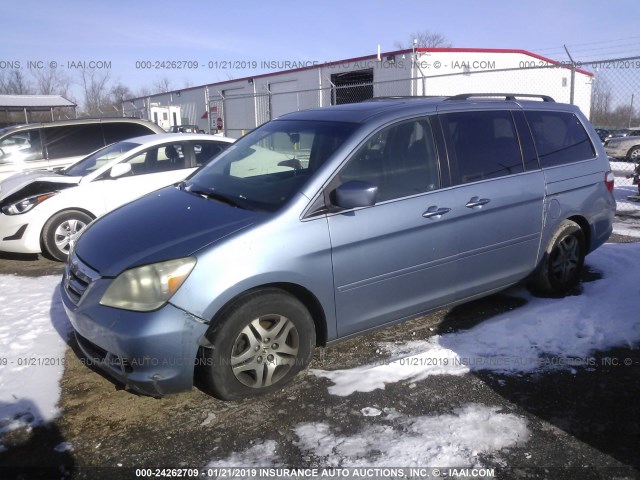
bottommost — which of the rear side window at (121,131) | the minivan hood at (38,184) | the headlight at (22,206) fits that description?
the headlight at (22,206)

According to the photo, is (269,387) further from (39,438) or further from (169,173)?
(169,173)

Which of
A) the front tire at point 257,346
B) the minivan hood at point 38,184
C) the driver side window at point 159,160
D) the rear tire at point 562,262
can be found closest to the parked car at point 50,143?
the minivan hood at point 38,184

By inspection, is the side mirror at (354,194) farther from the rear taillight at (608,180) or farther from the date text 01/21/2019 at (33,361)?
the rear taillight at (608,180)

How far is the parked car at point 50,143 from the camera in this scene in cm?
887

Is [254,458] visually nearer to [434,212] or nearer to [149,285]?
[149,285]

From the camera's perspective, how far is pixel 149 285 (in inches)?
117

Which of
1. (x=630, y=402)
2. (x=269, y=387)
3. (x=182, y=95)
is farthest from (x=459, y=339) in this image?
(x=182, y=95)

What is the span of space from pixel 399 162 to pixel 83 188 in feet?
15.0

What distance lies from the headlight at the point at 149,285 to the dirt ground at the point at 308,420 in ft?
2.48

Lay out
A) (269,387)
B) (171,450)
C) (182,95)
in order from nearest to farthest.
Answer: (171,450), (269,387), (182,95)

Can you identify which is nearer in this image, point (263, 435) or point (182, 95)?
point (263, 435)

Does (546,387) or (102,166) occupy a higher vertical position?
(102,166)

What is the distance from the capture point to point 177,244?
122 inches

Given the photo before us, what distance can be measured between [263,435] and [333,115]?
2381 millimetres
